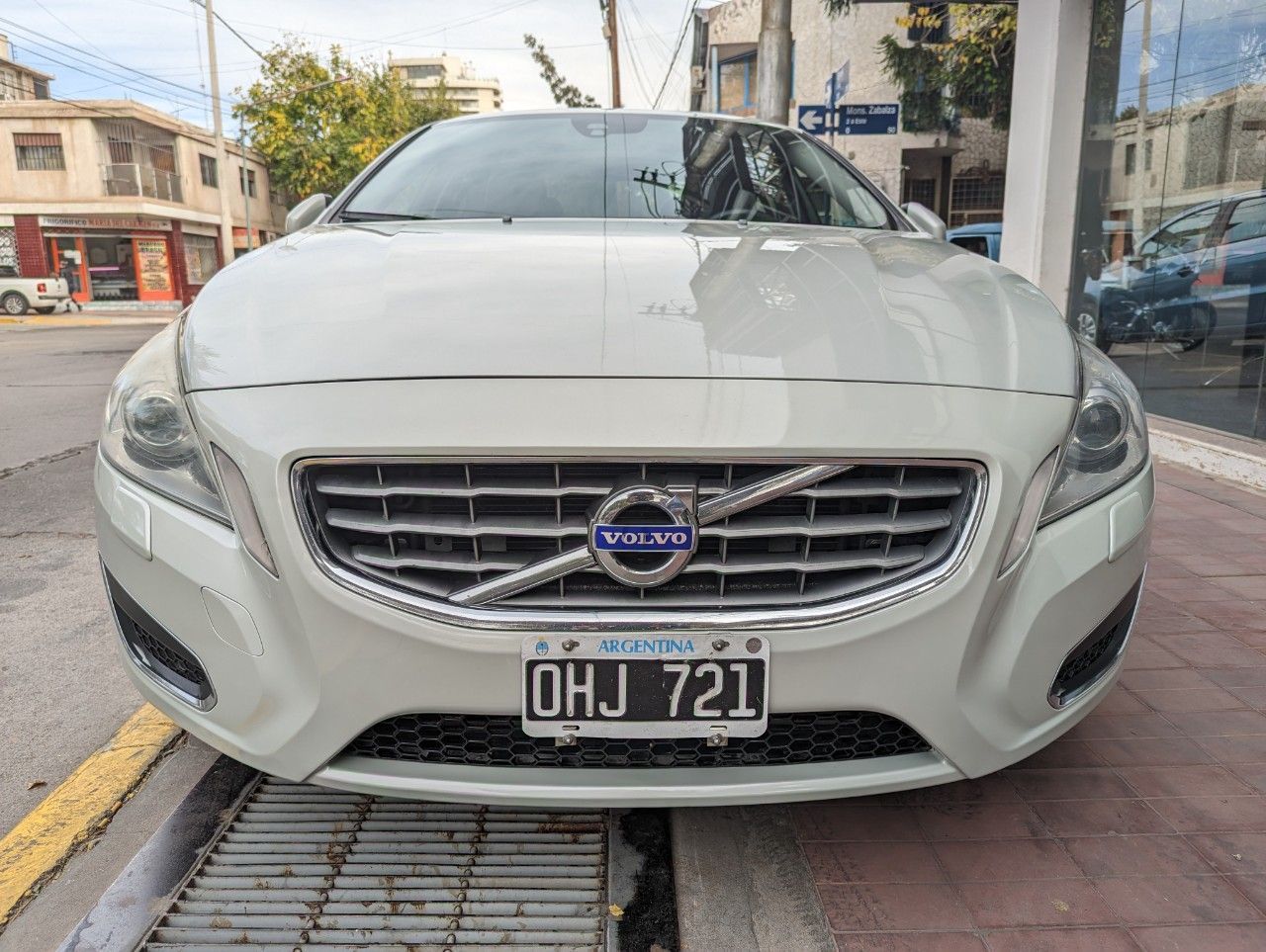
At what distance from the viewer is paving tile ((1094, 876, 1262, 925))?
5.44 ft

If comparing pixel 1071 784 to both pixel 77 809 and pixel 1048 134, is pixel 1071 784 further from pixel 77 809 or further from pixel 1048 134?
pixel 1048 134

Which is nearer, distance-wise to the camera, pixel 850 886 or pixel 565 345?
pixel 565 345

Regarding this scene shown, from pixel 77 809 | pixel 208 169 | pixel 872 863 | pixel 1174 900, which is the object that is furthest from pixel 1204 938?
pixel 208 169

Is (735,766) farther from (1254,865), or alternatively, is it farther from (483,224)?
(483,224)

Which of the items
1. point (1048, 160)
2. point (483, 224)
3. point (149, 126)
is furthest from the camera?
point (149, 126)

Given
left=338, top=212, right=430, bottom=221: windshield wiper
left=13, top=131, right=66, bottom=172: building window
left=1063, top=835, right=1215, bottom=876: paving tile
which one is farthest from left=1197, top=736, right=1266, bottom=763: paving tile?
left=13, top=131, right=66, bottom=172: building window

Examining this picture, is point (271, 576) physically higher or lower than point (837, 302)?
lower

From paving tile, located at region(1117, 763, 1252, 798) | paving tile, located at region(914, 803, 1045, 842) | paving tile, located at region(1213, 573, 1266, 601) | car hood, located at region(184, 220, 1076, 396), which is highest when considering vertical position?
car hood, located at region(184, 220, 1076, 396)

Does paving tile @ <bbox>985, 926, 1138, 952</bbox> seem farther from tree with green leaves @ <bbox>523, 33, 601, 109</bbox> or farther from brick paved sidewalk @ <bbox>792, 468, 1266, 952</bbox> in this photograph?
tree with green leaves @ <bbox>523, 33, 601, 109</bbox>

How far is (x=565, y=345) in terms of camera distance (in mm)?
1609

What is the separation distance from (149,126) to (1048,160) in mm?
33234

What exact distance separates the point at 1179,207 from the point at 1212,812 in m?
5.07

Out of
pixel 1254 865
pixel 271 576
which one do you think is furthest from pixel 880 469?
pixel 1254 865

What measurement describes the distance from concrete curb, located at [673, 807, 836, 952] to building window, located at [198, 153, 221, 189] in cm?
3871
